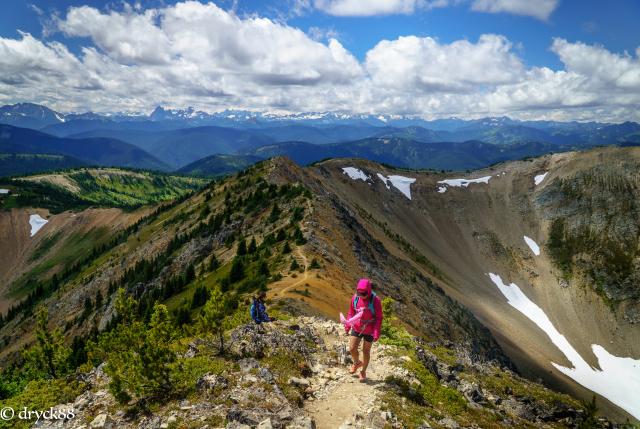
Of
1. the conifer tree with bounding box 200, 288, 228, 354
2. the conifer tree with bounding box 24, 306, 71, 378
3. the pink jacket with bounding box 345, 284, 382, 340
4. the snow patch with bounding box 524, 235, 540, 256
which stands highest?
the pink jacket with bounding box 345, 284, 382, 340

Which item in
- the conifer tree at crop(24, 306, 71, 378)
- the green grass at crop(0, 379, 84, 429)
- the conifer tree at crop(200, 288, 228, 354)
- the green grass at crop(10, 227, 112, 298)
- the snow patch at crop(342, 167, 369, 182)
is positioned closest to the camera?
the green grass at crop(0, 379, 84, 429)

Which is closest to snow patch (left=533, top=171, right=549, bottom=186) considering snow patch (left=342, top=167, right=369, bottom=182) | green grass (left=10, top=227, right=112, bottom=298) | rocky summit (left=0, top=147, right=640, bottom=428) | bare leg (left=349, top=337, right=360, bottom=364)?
rocky summit (left=0, top=147, right=640, bottom=428)

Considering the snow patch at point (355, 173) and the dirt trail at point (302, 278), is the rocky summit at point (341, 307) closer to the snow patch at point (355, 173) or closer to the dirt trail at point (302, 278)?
the dirt trail at point (302, 278)

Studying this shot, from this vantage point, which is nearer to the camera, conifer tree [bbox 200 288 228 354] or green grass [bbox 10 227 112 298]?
conifer tree [bbox 200 288 228 354]

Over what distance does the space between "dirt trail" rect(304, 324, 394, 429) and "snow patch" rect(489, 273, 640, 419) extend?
108429 millimetres

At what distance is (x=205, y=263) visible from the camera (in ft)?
247

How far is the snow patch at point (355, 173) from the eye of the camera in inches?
7008

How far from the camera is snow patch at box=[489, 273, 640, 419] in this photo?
107m

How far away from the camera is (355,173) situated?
181 metres

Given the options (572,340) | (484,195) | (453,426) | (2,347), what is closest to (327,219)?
(453,426)

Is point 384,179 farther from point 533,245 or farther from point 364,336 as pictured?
point 364,336

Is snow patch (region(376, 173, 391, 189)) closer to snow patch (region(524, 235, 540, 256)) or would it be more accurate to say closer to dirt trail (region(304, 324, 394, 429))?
snow patch (region(524, 235, 540, 256))

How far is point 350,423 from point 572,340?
143 meters

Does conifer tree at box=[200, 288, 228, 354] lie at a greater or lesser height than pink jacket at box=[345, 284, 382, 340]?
lesser
